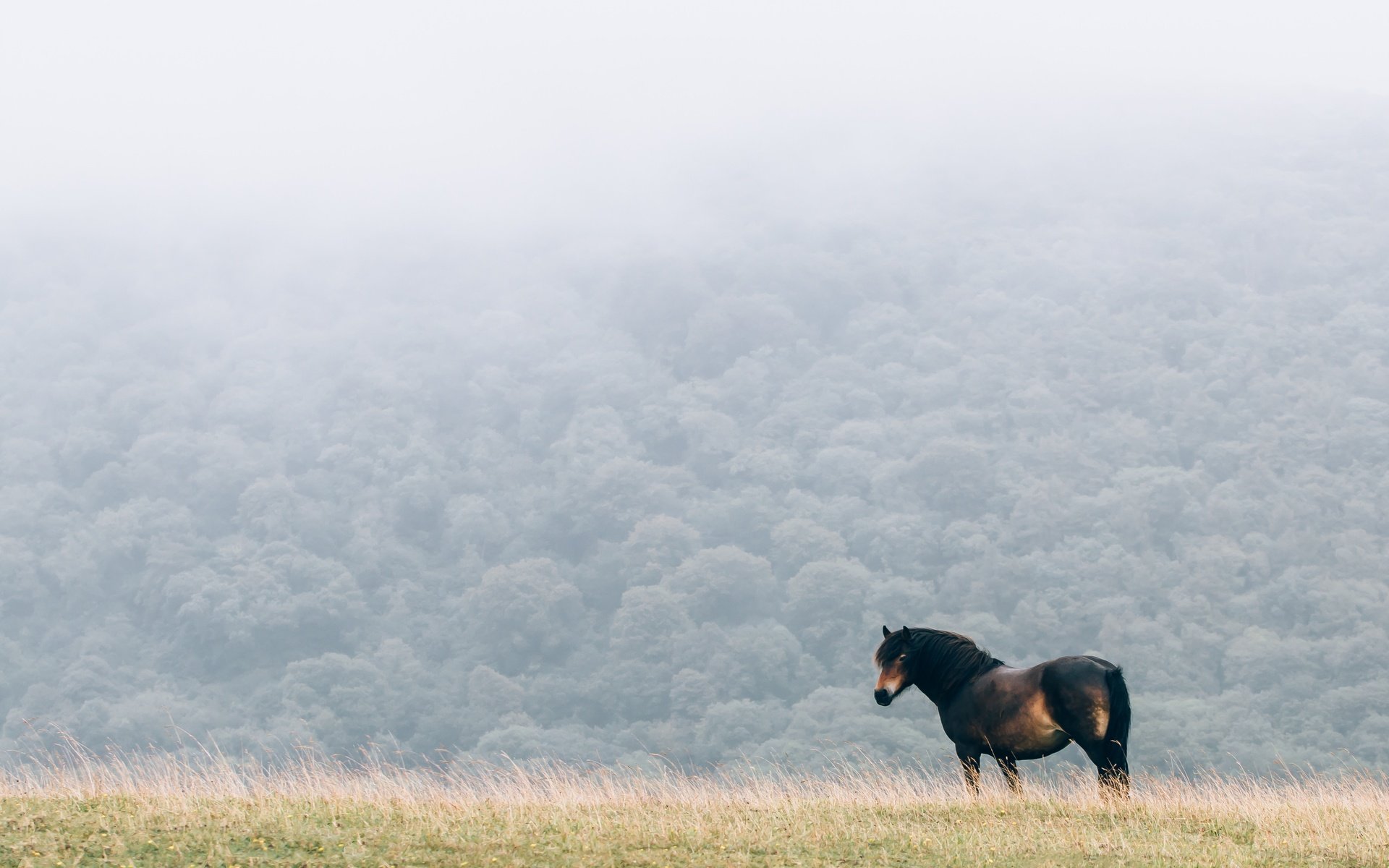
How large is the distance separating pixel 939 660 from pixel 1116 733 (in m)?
1.87

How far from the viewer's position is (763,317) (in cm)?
15475

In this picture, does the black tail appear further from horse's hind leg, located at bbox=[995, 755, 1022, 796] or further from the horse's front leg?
the horse's front leg

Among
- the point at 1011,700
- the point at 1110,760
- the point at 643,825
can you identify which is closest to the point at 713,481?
the point at 1011,700

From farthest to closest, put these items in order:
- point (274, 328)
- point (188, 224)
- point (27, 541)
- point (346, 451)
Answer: point (188, 224), point (274, 328), point (346, 451), point (27, 541)

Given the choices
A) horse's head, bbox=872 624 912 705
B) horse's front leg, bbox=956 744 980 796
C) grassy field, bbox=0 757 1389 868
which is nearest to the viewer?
grassy field, bbox=0 757 1389 868

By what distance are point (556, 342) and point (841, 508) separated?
5694cm

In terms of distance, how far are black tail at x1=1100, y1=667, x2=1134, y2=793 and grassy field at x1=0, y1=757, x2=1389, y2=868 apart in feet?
1.11

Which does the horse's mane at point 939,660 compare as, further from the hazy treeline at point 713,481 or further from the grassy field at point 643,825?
the hazy treeline at point 713,481

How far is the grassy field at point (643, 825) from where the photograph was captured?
28.5 ft

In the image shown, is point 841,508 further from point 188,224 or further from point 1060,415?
point 188,224

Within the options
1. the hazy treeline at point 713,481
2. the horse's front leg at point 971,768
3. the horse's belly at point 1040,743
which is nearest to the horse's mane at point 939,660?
the horse's front leg at point 971,768

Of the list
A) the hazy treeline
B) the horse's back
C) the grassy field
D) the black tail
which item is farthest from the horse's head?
the hazy treeline

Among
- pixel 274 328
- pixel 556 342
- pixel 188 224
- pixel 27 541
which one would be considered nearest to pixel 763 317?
pixel 556 342

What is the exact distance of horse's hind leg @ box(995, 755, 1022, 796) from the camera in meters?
12.0
